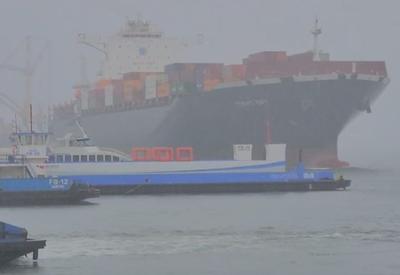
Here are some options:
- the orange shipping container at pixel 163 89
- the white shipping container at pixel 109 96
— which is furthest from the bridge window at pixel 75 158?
the white shipping container at pixel 109 96

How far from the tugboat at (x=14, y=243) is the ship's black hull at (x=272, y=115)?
1915 inches

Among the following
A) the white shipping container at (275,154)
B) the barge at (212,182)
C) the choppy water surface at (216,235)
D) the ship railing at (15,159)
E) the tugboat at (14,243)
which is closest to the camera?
the tugboat at (14,243)

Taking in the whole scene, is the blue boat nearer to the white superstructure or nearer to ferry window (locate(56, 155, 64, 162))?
ferry window (locate(56, 155, 64, 162))

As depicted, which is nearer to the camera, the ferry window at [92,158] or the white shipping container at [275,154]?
the ferry window at [92,158]

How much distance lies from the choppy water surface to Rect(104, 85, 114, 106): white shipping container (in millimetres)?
38245

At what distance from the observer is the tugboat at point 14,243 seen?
2861 cm

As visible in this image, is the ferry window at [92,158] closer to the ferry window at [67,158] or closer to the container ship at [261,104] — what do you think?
the ferry window at [67,158]

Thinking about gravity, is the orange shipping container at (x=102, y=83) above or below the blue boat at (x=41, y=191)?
above

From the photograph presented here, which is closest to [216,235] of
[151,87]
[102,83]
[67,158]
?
[67,158]

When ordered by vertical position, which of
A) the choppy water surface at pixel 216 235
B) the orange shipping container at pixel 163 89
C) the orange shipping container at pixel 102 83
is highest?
the orange shipping container at pixel 102 83

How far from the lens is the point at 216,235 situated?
36281mm

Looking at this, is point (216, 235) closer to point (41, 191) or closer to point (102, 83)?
point (41, 191)

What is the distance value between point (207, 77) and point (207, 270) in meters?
51.1

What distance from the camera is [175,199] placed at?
51.8 meters
